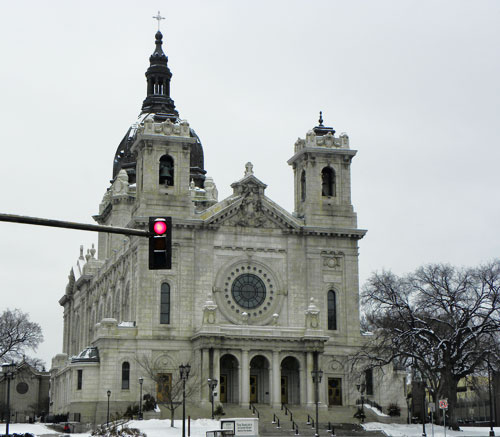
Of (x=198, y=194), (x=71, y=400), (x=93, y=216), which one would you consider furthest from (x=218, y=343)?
(x=93, y=216)

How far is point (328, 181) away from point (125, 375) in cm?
2316

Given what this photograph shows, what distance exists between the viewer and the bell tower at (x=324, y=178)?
76.4 metres

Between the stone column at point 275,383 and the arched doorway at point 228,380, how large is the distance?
309cm

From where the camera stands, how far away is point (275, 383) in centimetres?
6806

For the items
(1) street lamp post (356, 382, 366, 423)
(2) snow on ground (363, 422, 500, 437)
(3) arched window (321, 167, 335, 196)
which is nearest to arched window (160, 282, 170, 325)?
(1) street lamp post (356, 382, 366, 423)

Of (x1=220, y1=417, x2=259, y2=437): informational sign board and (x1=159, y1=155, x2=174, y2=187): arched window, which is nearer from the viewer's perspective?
(x1=220, y1=417, x2=259, y2=437): informational sign board

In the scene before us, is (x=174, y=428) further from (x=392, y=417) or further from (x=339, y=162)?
(x=339, y=162)

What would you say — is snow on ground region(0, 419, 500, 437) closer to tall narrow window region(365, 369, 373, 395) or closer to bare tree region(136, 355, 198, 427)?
bare tree region(136, 355, 198, 427)

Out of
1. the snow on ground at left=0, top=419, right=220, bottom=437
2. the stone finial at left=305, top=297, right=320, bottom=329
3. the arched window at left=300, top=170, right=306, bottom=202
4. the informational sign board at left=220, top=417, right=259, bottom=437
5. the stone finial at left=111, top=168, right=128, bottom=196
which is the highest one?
the stone finial at left=111, top=168, right=128, bottom=196

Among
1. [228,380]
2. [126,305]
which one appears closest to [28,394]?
[126,305]

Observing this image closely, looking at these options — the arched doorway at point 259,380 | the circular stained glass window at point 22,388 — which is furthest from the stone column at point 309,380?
the circular stained glass window at point 22,388

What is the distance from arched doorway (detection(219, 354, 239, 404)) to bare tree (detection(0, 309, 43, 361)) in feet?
96.2

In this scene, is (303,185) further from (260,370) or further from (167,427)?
(167,427)

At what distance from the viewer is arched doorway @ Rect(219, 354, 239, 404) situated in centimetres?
7009
